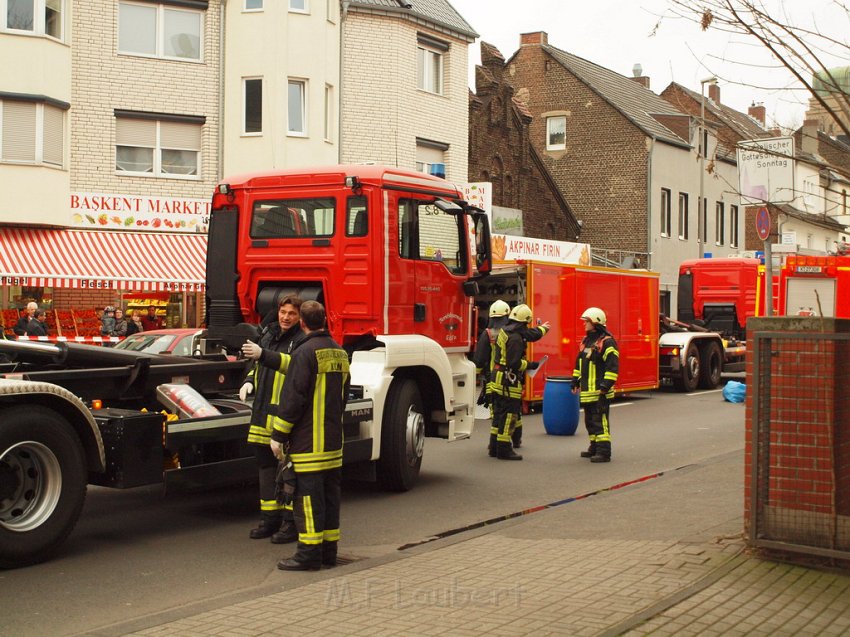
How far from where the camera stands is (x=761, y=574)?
659 centimetres

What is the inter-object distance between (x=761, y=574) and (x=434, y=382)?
14.8 ft

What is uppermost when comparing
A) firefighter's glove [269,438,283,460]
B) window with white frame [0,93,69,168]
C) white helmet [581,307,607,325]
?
window with white frame [0,93,69,168]

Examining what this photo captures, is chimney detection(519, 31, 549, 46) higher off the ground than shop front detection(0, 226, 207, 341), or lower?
higher

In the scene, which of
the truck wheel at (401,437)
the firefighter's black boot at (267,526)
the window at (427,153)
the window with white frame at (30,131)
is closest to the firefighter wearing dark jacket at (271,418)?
the firefighter's black boot at (267,526)

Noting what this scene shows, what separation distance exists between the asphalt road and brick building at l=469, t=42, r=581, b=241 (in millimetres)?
23007

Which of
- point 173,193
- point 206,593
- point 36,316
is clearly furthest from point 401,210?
point 173,193

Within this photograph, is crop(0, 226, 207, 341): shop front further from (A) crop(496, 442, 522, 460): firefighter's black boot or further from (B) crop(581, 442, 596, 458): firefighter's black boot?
(B) crop(581, 442, 596, 458): firefighter's black boot

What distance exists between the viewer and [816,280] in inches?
856

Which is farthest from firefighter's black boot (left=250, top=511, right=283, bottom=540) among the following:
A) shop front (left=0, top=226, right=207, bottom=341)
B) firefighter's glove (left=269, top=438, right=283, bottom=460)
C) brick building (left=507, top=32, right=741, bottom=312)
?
brick building (left=507, top=32, right=741, bottom=312)

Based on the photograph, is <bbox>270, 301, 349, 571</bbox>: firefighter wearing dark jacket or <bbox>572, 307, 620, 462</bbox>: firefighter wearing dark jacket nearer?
<bbox>270, 301, 349, 571</bbox>: firefighter wearing dark jacket

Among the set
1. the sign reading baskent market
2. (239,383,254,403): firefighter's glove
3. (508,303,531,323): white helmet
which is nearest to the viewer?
(239,383,254,403): firefighter's glove

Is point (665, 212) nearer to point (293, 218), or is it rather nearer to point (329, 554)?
point (293, 218)

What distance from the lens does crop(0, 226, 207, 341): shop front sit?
2323 cm

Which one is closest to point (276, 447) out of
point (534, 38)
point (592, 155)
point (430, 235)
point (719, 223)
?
point (430, 235)
